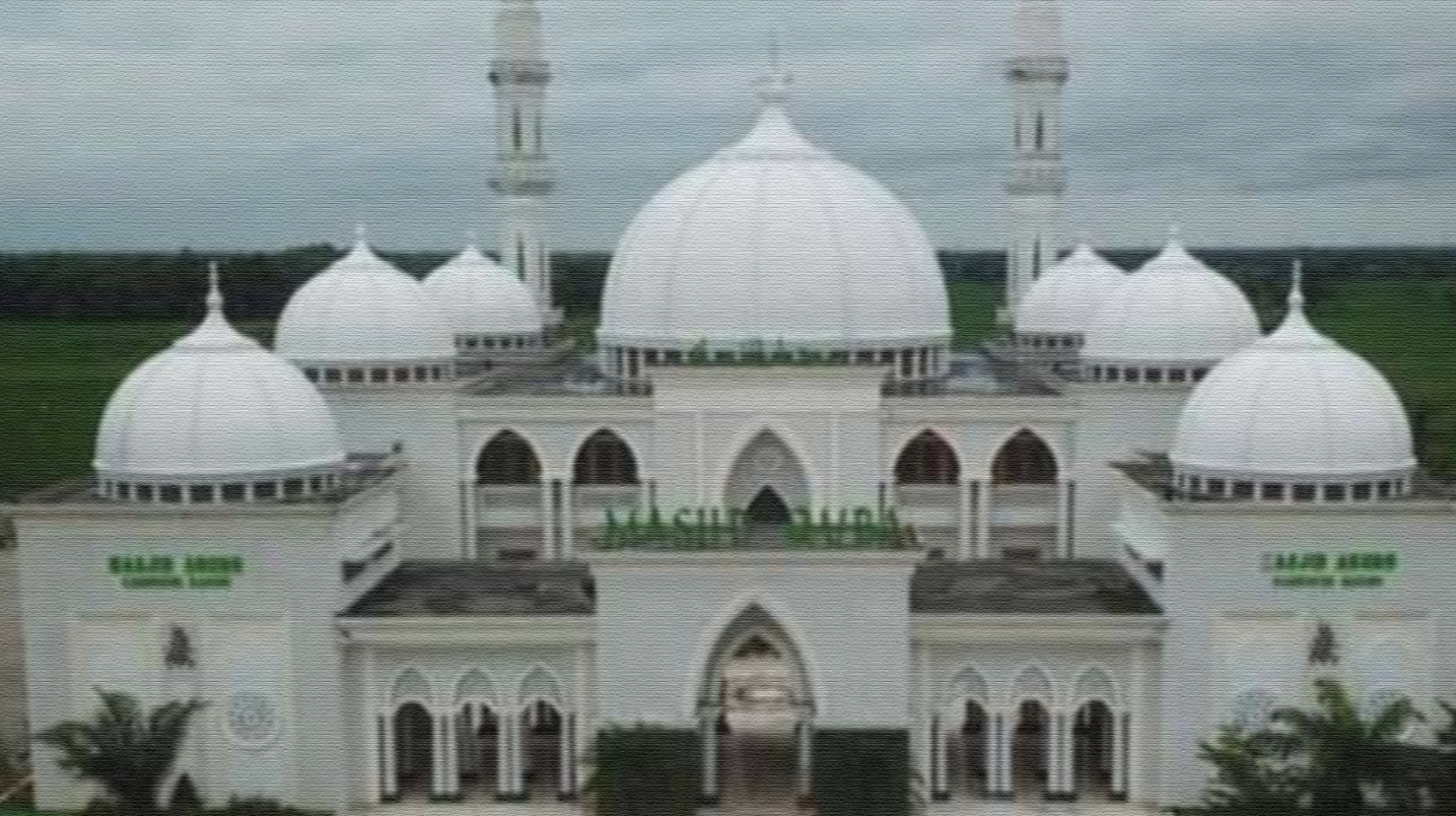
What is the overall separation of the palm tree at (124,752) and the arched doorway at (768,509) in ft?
33.2

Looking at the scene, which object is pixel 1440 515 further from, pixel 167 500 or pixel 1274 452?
pixel 167 500

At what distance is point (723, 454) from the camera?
2808 centimetres

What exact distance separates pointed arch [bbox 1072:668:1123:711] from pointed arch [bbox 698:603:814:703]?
3.91m

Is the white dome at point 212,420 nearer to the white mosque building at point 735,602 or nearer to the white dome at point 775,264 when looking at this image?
the white mosque building at point 735,602

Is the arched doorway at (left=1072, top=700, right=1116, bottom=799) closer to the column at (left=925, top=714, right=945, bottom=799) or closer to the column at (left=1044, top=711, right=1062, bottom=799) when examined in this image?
the column at (left=1044, top=711, right=1062, bottom=799)

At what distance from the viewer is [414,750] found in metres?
25.6

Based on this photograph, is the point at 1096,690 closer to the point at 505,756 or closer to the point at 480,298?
the point at 505,756

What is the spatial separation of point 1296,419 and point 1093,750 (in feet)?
19.9

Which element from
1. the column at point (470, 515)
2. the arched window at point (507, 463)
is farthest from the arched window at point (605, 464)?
the column at point (470, 515)

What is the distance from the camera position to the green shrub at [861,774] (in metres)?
22.4

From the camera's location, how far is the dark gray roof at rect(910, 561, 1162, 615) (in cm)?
2409

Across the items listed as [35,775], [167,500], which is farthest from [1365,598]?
[35,775]

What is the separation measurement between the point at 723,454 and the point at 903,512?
4592 mm

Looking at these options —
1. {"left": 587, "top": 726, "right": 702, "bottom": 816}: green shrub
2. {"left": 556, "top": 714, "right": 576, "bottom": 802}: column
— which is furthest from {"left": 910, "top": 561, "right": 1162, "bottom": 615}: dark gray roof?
{"left": 556, "top": 714, "right": 576, "bottom": 802}: column
